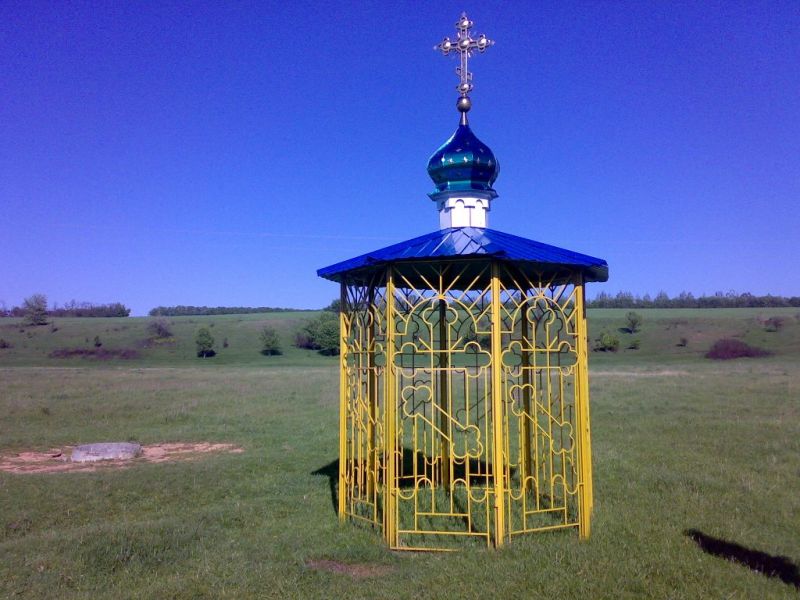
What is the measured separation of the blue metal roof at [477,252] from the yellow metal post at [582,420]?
1.20 ft

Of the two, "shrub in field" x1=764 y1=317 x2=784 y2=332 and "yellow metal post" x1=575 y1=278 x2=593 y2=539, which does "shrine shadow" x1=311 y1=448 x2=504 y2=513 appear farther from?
"shrub in field" x1=764 y1=317 x2=784 y2=332

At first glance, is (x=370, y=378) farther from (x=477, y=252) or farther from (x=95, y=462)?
(x=95, y=462)

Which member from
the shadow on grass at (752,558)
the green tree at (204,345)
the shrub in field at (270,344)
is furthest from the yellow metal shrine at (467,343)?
the shrub in field at (270,344)

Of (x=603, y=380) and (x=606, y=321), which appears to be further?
(x=606, y=321)

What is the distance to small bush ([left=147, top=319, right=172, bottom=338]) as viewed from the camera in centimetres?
6656

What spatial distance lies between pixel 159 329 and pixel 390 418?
66186 mm

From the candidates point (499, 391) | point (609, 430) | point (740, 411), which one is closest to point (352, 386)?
point (499, 391)

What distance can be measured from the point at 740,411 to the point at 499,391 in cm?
1442

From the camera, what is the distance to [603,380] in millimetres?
29047

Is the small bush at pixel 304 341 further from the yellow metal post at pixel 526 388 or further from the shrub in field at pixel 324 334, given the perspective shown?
the yellow metal post at pixel 526 388

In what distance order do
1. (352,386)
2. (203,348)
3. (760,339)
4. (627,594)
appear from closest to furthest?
(627,594) < (352,386) < (760,339) < (203,348)

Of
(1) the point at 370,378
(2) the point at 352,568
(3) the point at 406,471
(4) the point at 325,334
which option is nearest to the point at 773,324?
(4) the point at 325,334

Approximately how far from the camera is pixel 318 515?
27.3ft

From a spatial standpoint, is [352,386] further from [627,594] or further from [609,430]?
[609,430]
